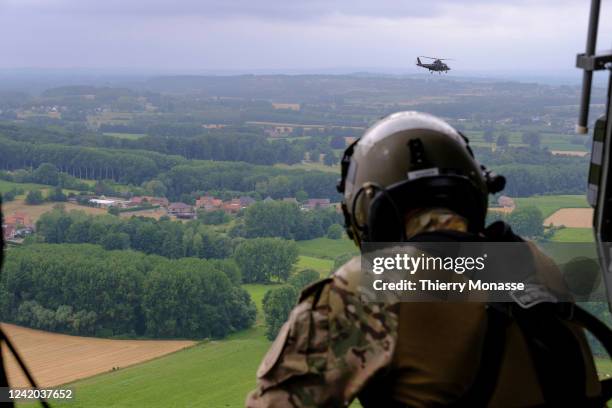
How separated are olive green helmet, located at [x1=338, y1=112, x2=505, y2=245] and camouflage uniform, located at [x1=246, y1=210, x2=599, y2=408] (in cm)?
28

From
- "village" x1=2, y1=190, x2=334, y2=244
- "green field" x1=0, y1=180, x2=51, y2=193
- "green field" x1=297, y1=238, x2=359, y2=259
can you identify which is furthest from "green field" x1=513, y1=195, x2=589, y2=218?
"green field" x1=0, y1=180, x2=51, y2=193

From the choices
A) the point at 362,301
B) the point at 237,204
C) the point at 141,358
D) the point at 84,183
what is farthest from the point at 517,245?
the point at 84,183

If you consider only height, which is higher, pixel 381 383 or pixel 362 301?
pixel 362 301

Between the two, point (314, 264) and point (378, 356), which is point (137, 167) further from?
point (378, 356)

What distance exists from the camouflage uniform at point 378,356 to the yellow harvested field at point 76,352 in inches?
727

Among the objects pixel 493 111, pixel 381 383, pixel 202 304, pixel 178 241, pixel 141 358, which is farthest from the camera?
pixel 178 241

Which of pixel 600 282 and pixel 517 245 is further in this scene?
pixel 600 282

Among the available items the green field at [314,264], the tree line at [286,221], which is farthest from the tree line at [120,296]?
the tree line at [286,221]

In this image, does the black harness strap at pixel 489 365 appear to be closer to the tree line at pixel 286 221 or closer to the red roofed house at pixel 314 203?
the tree line at pixel 286 221

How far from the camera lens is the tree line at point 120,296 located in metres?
27.1

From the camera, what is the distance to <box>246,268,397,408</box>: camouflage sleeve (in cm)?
157

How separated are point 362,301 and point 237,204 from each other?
4500 centimetres

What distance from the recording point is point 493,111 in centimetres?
1422

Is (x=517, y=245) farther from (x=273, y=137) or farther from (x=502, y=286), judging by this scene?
(x=273, y=137)
